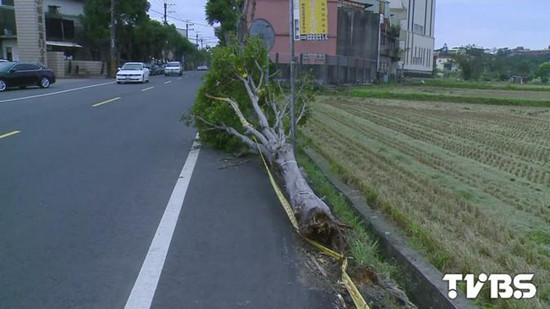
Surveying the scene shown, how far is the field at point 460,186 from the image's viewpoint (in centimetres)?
489

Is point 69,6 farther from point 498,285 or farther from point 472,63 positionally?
point 498,285

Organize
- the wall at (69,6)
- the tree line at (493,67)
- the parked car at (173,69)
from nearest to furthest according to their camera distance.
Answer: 1. the parked car at (173,69)
2. the wall at (69,6)
3. the tree line at (493,67)

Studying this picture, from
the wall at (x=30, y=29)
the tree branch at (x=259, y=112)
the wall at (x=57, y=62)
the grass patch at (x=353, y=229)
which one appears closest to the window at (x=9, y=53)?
the wall at (x=57, y=62)

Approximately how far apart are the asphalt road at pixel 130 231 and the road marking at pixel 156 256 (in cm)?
6

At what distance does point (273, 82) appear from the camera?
40.2 feet

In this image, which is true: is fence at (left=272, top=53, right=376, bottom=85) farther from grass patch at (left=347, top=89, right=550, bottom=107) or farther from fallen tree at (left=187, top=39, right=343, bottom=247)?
fallen tree at (left=187, top=39, right=343, bottom=247)

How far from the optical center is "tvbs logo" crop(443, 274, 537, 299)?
405cm

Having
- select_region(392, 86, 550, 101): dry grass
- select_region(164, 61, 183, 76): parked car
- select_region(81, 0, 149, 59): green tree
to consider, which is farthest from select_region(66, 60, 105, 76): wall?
select_region(392, 86, 550, 101): dry grass

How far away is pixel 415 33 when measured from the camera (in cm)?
8819

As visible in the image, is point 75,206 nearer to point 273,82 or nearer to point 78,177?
point 78,177

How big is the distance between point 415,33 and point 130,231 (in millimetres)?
88623

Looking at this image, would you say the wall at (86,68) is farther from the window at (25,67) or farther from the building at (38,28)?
the window at (25,67)

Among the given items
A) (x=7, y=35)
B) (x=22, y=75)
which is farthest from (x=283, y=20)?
(x=7, y=35)

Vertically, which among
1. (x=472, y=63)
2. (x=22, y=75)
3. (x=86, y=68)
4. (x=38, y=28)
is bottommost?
(x=22, y=75)
